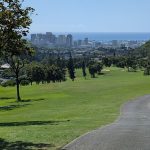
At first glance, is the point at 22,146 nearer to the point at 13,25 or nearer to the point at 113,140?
the point at 113,140

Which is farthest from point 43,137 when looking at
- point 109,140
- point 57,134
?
point 109,140

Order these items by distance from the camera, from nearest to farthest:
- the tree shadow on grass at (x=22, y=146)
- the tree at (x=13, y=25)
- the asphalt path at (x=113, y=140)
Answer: the tree shadow on grass at (x=22, y=146)
the asphalt path at (x=113, y=140)
the tree at (x=13, y=25)

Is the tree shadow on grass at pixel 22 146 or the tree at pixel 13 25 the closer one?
the tree shadow on grass at pixel 22 146

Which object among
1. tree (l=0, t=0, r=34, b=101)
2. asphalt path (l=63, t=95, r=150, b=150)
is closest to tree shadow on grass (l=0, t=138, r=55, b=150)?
asphalt path (l=63, t=95, r=150, b=150)

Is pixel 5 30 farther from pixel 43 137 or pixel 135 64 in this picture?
pixel 135 64

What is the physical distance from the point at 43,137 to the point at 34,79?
417 ft

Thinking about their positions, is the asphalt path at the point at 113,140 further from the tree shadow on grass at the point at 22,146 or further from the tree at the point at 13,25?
the tree at the point at 13,25

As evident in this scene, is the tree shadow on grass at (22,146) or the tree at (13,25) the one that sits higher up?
the tree at (13,25)

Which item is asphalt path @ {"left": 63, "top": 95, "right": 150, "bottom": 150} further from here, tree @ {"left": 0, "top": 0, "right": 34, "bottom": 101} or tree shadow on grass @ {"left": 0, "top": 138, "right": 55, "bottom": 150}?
tree @ {"left": 0, "top": 0, "right": 34, "bottom": 101}

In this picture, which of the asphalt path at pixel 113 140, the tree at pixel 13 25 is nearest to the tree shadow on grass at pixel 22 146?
the asphalt path at pixel 113 140

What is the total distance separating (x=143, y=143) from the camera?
54.4ft

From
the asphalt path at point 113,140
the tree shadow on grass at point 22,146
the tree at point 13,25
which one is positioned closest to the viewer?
the tree shadow on grass at point 22,146

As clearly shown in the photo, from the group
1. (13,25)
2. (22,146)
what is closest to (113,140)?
(22,146)

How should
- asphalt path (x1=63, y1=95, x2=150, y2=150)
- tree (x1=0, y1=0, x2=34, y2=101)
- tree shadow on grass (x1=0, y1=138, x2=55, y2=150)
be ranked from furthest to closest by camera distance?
tree (x1=0, y1=0, x2=34, y2=101), asphalt path (x1=63, y1=95, x2=150, y2=150), tree shadow on grass (x1=0, y1=138, x2=55, y2=150)
